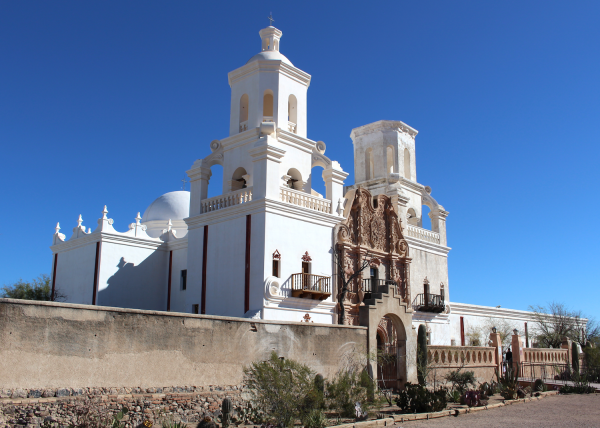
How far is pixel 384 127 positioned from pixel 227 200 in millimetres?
12549

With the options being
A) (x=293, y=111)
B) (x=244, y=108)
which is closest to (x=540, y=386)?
(x=293, y=111)

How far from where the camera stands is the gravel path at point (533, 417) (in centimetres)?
1325

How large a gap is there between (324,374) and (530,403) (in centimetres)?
790

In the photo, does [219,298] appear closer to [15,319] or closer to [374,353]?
[374,353]

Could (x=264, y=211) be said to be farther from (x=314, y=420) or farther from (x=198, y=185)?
(x=314, y=420)

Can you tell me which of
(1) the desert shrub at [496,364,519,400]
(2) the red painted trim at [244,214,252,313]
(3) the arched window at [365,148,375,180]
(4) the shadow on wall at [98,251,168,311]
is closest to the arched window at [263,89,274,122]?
(2) the red painted trim at [244,214,252,313]

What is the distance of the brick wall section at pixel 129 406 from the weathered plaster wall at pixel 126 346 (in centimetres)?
24

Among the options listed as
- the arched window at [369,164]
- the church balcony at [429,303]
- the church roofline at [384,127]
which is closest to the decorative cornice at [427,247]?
the church balcony at [429,303]

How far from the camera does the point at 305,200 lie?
2333cm

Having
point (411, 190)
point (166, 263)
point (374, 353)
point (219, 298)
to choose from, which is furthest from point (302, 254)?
point (411, 190)

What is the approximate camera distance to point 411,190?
31688 mm

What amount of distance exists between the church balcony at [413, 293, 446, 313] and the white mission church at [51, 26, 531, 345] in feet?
0.24

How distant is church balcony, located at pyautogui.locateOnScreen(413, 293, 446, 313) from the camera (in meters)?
28.5

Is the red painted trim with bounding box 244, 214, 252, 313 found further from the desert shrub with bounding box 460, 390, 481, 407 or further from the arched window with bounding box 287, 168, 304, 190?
the desert shrub with bounding box 460, 390, 481, 407
